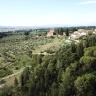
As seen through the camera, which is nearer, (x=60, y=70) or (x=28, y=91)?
(x=28, y=91)

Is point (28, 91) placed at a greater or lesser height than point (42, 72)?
lesser

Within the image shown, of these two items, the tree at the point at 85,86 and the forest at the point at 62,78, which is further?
the forest at the point at 62,78

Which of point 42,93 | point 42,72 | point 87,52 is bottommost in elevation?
point 42,93

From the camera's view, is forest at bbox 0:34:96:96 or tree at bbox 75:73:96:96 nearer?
tree at bbox 75:73:96:96

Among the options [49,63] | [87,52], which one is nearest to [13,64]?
[49,63]

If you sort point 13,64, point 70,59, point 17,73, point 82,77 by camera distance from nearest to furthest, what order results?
point 82,77 → point 70,59 → point 17,73 → point 13,64

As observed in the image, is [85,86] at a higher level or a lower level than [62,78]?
lower

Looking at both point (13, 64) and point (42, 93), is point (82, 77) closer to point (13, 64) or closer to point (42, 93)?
point (42, 93)

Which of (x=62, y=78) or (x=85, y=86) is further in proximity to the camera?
(x=62, y=78)
